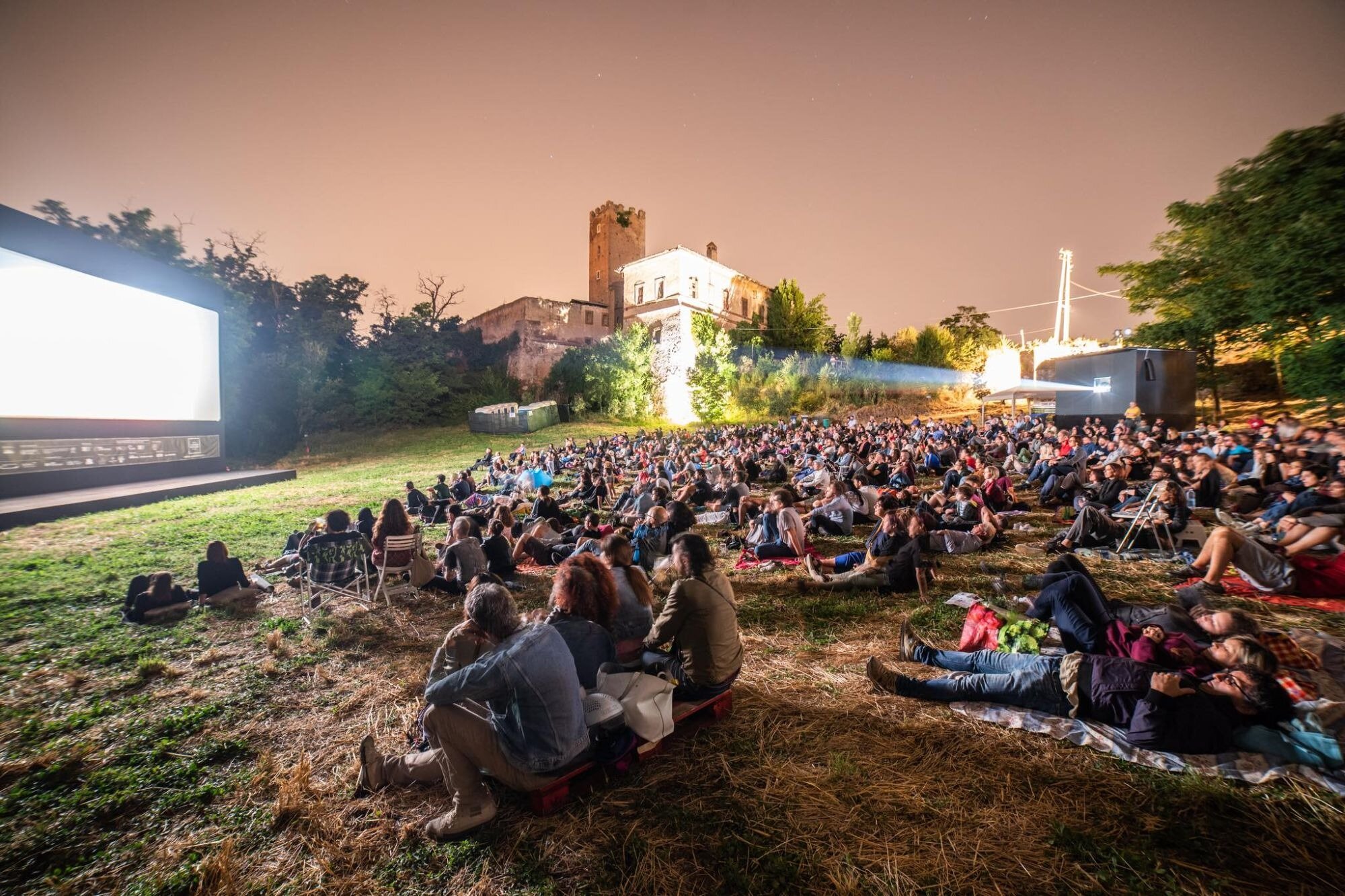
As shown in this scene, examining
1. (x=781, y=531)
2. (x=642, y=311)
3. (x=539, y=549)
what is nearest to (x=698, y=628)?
(x=781, y=531)

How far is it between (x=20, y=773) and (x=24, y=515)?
10.5 metres

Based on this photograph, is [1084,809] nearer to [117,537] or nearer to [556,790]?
[556,790]

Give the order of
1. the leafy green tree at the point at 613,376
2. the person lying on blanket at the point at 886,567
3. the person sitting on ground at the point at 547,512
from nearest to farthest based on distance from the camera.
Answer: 1. the person lying on blanket at the point at 886,567
2. the person sitting on ground at the point at 547,512
3. the leafy green tree at the point at 613,376

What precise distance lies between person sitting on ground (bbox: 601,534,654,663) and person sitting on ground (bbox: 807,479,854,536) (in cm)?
503

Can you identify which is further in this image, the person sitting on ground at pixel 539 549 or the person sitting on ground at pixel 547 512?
the person sitting on ground at pixel 547 512

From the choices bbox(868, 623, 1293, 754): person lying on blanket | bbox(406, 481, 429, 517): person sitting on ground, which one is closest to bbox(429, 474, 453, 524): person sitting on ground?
bbox(406, 481, 429, 517): person sitting on ground

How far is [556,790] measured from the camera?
2645 mm

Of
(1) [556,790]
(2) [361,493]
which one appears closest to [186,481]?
(2) [361,493]

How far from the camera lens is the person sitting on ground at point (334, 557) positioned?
17.9 ft

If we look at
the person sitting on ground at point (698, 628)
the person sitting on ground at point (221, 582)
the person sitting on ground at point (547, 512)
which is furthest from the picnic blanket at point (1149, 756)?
the person sitting on ground at point (221, 582)

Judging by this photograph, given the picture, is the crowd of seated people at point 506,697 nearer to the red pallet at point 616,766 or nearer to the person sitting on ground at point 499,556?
the red pallet at point 616,766

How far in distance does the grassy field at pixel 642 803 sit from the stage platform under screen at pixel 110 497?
7948mm

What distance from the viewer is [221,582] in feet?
19.0

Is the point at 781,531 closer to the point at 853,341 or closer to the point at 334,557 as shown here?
the point at 334,557
